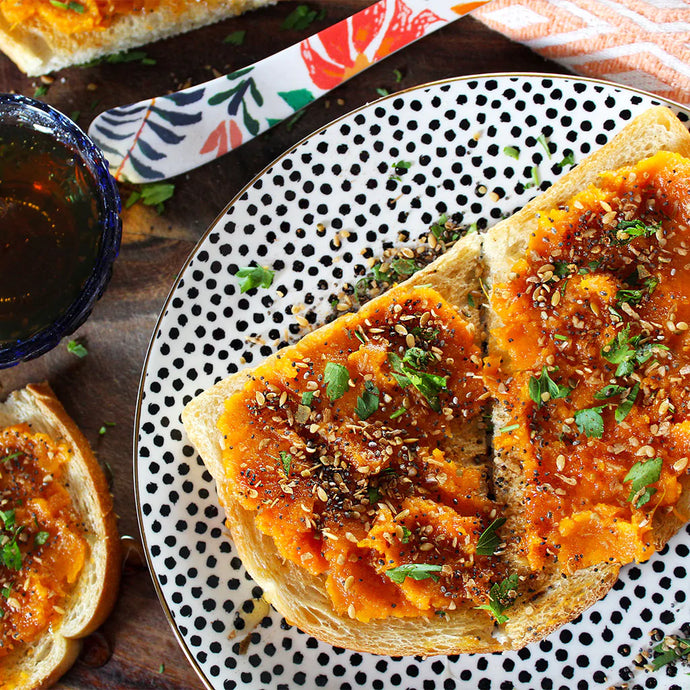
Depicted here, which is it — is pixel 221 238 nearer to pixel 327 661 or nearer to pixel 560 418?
pixel 560 418

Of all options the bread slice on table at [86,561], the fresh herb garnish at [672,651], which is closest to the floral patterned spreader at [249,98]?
the bread slice on table at [86,561]

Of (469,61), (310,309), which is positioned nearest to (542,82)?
(469,61)

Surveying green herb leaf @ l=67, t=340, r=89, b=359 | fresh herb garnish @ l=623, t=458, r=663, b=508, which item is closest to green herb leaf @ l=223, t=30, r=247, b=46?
green herb leaf @ l=67, t=340, r=89, b=359

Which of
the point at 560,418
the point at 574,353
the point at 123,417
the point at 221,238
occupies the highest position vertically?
the point at 221,238

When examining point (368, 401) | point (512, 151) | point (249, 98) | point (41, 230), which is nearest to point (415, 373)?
point (368, 401)

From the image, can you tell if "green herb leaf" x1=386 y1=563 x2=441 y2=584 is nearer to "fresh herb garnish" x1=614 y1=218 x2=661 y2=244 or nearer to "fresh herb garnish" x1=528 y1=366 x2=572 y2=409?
"fresh herb garnish" x1=528 y1=366 x2=572 y2=409

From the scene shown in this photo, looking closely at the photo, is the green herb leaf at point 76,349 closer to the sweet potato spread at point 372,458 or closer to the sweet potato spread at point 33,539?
the sweet potato spread at point 33,539

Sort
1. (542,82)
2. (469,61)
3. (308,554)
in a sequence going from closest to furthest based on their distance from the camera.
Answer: (308,554) → (542,82) → (469,61)
